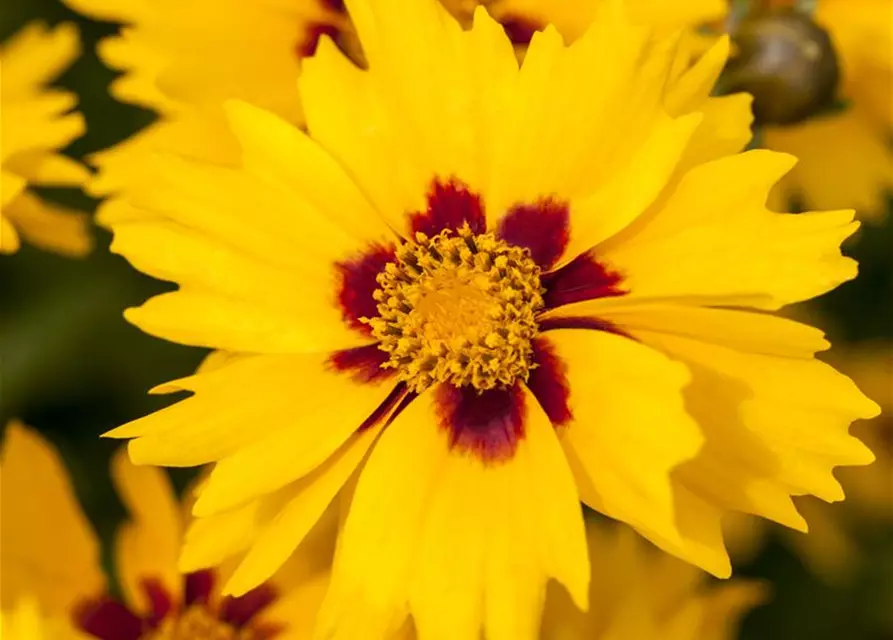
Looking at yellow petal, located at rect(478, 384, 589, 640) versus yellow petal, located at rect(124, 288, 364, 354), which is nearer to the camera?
yellow petal, located at rect(478, 384, 589, 640)

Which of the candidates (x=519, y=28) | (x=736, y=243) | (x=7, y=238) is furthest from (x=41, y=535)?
Answer: (x=736, y=243)

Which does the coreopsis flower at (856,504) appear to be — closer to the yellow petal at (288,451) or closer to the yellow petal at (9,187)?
the yellow petal at (288,451)

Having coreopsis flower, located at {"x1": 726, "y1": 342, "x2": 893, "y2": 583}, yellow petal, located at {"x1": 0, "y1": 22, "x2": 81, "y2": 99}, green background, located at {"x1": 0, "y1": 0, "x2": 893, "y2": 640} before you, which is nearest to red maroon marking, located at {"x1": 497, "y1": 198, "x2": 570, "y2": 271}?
yellow petal, located at {"x1": 0, "y1": 22, "x2": 81, "y2": 99}

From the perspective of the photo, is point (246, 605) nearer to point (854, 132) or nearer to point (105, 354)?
point (105, 354)

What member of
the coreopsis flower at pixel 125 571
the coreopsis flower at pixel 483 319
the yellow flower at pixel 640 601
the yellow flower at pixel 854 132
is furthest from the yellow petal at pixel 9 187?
the yellow flower at pixel 854 132

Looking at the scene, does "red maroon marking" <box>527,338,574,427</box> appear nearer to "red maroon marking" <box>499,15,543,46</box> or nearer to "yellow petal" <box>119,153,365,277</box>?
"yellow petal" <box>119,153,365,277</box>

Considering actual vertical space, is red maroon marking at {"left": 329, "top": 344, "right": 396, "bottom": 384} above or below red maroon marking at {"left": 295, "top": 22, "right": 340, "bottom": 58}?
below

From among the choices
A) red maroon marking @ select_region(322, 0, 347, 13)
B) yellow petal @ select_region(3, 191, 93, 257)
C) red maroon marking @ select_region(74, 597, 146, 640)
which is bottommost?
red maroon marking @ select_region(74, 597, 146, 640)
